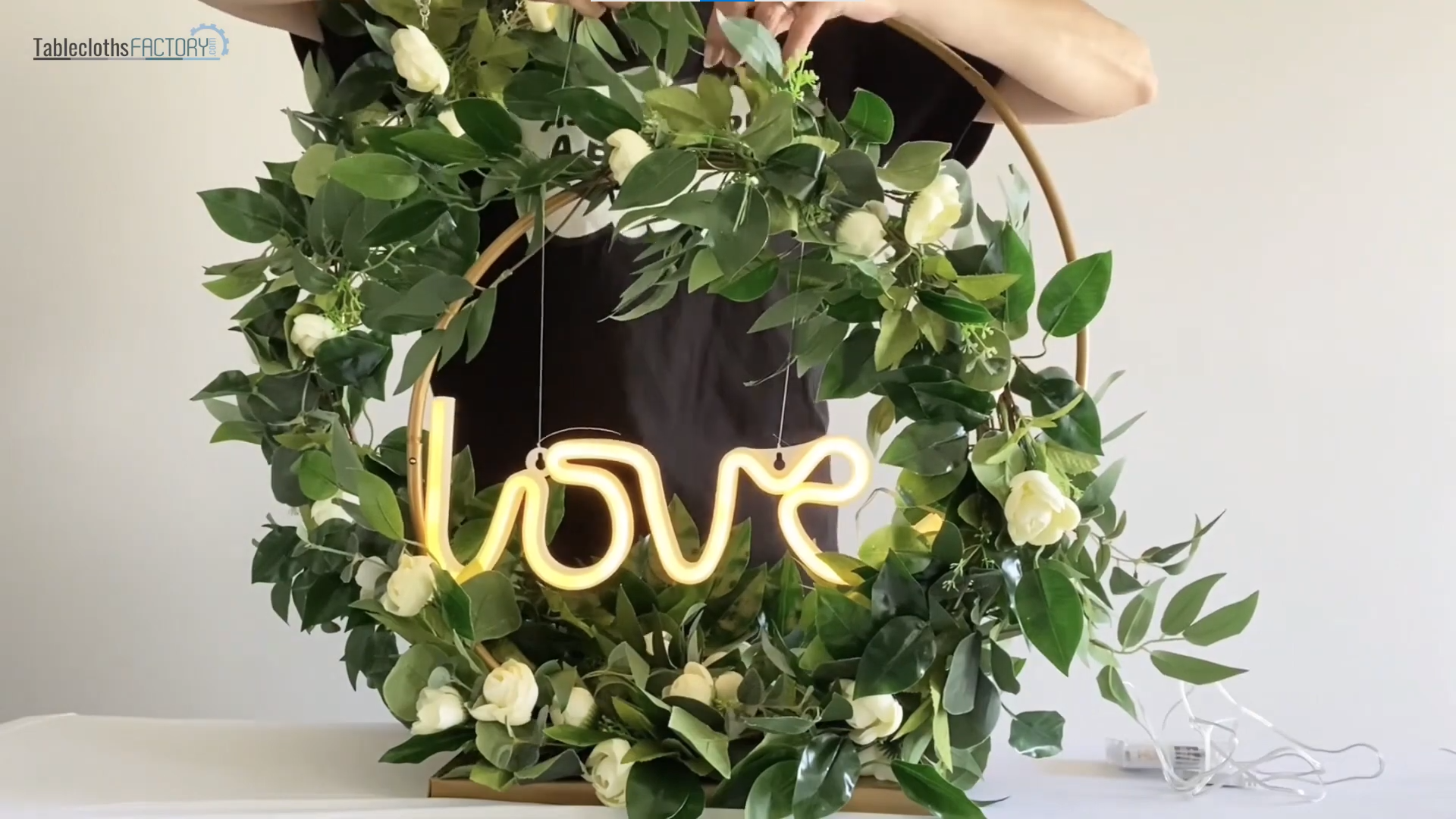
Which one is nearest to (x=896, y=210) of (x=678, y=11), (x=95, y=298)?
(x=678, y=11)

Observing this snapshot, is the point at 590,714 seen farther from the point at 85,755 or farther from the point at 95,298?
the point at 95,298

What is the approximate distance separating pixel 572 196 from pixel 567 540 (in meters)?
0.32

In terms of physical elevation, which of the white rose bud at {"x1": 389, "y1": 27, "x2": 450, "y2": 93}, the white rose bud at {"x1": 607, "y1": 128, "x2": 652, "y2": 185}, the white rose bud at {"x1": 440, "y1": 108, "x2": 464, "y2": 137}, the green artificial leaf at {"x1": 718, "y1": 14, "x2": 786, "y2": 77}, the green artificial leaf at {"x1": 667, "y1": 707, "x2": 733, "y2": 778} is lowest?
the green artificial leaf at {"x1": 667, "y1": 707, "x2": 733, "y2": 778}

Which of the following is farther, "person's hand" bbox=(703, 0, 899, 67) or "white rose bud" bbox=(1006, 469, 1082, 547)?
"person's hand" bbox=(703, 0, 899, 67)

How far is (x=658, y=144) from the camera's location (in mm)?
670

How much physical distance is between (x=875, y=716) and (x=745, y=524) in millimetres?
187

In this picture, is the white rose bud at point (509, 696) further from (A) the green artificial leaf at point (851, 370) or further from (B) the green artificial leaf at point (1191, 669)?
(B) the green artificial leaf at point (1191, 669)

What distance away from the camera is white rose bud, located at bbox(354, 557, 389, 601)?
718 mm

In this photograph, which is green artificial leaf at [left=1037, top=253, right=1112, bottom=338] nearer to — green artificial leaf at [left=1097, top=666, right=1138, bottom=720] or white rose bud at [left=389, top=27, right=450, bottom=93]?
green artificial leaf at [left=1097, top=666, right=1138, bottom=720]

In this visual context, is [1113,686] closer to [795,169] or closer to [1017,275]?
[1017,275]

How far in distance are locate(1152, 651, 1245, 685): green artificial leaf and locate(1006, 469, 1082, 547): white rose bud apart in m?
0.12

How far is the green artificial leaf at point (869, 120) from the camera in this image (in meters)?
0.66

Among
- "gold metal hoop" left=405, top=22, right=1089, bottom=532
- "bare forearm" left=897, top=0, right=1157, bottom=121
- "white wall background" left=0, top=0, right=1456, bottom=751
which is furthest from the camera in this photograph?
"white wall background" left=0, top=0, right=1456, bottom=751

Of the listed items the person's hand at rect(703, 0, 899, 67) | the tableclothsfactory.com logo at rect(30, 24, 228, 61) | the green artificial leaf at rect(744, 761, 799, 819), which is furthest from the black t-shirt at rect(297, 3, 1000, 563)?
the tableclothsfactory.com logo at rect(30, 24, 228, 61)
